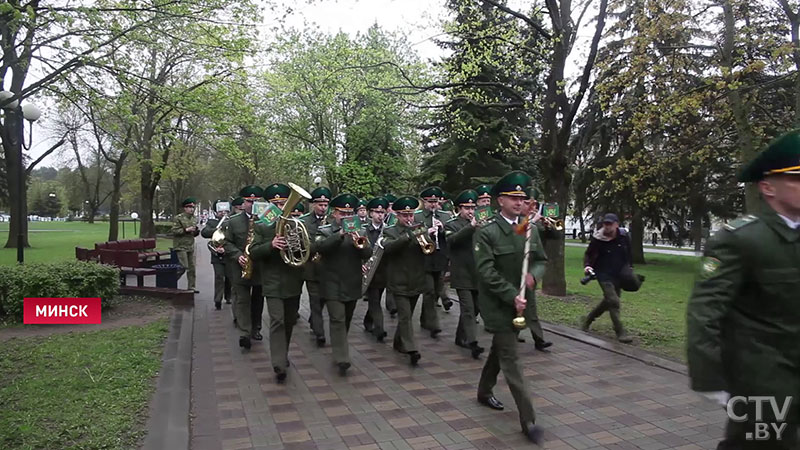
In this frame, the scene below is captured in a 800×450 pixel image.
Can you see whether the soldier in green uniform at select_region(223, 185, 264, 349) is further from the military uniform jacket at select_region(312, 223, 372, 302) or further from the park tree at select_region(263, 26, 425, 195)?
the park tree at select_region(263, 26, 425, 195)

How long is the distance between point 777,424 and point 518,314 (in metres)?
2.07

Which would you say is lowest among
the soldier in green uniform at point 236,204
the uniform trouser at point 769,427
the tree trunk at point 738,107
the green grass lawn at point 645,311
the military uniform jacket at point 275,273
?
the green grass lawn at point 645,311

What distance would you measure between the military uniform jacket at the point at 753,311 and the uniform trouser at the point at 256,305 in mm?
6467

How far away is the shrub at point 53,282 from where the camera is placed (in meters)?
9.23

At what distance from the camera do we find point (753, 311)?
8.95ft

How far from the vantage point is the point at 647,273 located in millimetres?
19234

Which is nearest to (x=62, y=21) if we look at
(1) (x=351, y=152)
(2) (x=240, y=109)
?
(2) (x=240, y=109)

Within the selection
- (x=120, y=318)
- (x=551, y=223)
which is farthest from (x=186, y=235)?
(x=551, y=223)

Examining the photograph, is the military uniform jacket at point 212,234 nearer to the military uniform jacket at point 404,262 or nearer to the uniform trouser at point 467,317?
the military uniform jacket at point 404,262

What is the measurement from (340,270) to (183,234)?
7.15 meters

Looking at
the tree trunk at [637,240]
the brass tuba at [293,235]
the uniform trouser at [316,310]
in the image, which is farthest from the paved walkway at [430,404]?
the tree trunk at [637,240]

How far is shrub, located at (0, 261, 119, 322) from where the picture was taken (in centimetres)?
923

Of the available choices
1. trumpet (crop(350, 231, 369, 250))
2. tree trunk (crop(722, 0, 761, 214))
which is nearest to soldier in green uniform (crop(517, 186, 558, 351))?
trumpet (crop(350, 231, 369, 250))

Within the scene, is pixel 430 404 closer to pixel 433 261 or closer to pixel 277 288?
pixel 277 288
